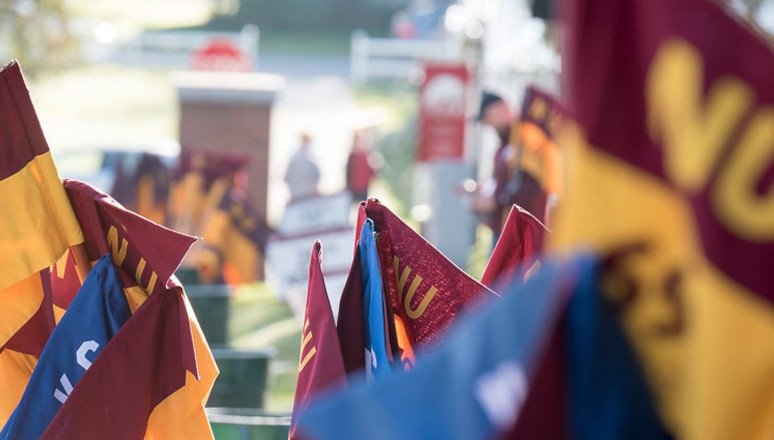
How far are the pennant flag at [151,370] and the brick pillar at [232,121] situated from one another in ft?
38.6

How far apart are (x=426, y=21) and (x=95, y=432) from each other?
29559mm

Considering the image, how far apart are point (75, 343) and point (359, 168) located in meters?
14.4

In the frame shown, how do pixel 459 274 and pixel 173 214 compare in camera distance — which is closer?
pixel 459 274

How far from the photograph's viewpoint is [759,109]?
1.51 m

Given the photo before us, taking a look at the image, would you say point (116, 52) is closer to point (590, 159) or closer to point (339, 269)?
point (339, 269)

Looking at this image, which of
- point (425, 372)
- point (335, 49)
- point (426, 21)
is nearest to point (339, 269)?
point (425, 372)

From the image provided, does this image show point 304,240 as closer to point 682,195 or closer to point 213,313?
point 213,313

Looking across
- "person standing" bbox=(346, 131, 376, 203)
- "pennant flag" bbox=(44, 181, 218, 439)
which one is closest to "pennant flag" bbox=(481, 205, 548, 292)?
"pennant flag" bbox=(44, 181, 218, 439)

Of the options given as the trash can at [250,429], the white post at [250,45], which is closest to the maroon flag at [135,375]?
the trash can at [250,429]

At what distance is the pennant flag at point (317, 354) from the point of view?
2863mm

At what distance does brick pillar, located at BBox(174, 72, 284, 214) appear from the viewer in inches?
592

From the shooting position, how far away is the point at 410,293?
3.14 meters

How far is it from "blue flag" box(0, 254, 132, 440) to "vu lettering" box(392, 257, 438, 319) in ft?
2.06

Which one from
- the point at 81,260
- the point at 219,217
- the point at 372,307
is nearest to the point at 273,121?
the point at 219,217
